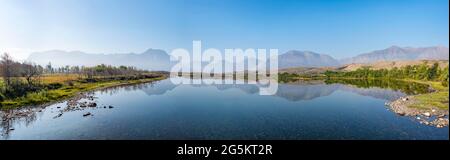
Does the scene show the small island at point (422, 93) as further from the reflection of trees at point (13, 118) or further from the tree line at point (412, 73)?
the reflection of trees at point (13, 118)

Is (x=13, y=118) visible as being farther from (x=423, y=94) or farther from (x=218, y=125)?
(x=423, y=94)

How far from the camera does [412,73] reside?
316 feet

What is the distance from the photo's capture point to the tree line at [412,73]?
73188mm

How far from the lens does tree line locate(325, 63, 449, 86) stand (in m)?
73.2

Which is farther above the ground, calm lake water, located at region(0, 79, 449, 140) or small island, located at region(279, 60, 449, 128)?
small island, located at region(279, 60, 449, 128)

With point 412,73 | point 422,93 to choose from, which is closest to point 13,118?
point 422,93

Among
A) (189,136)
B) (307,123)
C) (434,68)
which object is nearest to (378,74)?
(434,68)

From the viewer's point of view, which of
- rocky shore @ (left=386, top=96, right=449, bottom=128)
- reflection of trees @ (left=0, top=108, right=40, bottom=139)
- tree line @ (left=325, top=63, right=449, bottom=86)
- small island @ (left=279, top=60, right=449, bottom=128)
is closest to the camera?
reflection of trees @ (left=0, top=108, right=40, bottom=139)

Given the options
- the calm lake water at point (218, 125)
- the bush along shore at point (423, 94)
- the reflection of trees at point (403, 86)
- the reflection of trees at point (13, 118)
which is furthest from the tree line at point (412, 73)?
the reflection of trees at point (13, 118)

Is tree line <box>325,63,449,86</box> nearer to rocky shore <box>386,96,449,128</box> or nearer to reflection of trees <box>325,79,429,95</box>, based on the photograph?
reflection of trees <box>325,79,429,95</box>

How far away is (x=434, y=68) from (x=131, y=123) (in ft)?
334

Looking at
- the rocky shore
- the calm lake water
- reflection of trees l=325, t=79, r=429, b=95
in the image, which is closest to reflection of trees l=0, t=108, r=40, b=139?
the calm lake water
